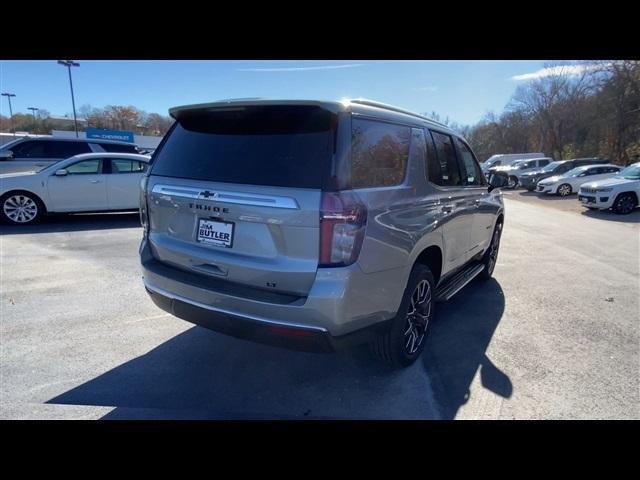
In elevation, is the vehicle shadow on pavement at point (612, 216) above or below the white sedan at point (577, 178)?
below

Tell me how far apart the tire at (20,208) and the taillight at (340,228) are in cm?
879

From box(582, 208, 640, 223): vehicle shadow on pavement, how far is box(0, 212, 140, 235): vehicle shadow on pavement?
14.7 meters

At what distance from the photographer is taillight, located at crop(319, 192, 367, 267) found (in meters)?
2.15

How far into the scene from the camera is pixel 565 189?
19172 mm

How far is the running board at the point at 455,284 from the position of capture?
3.55m

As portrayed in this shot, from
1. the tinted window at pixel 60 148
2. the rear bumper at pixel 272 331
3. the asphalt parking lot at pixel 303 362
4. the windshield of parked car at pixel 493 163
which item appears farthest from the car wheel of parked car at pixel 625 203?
the windshield of parked car at pixel 493 163

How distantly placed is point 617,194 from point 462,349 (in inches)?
522

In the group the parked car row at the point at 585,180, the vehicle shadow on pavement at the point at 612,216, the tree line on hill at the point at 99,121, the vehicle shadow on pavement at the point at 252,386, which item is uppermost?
the tree line on hill at the point at 99,121

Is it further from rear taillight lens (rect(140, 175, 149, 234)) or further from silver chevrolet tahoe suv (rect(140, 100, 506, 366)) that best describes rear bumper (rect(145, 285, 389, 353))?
rear taillight lens (rect(140, 175, 149, 234))

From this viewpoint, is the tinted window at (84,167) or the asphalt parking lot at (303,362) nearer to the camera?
the asphalt parking lot at (303,362)

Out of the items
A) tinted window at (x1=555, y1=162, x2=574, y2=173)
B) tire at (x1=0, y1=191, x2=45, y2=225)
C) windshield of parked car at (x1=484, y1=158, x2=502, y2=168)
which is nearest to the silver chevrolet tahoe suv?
tire at (x1=0, y1=191, x2=45, y2=225)

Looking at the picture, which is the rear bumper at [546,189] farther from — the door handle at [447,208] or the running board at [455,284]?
the door handle at [447,208]
